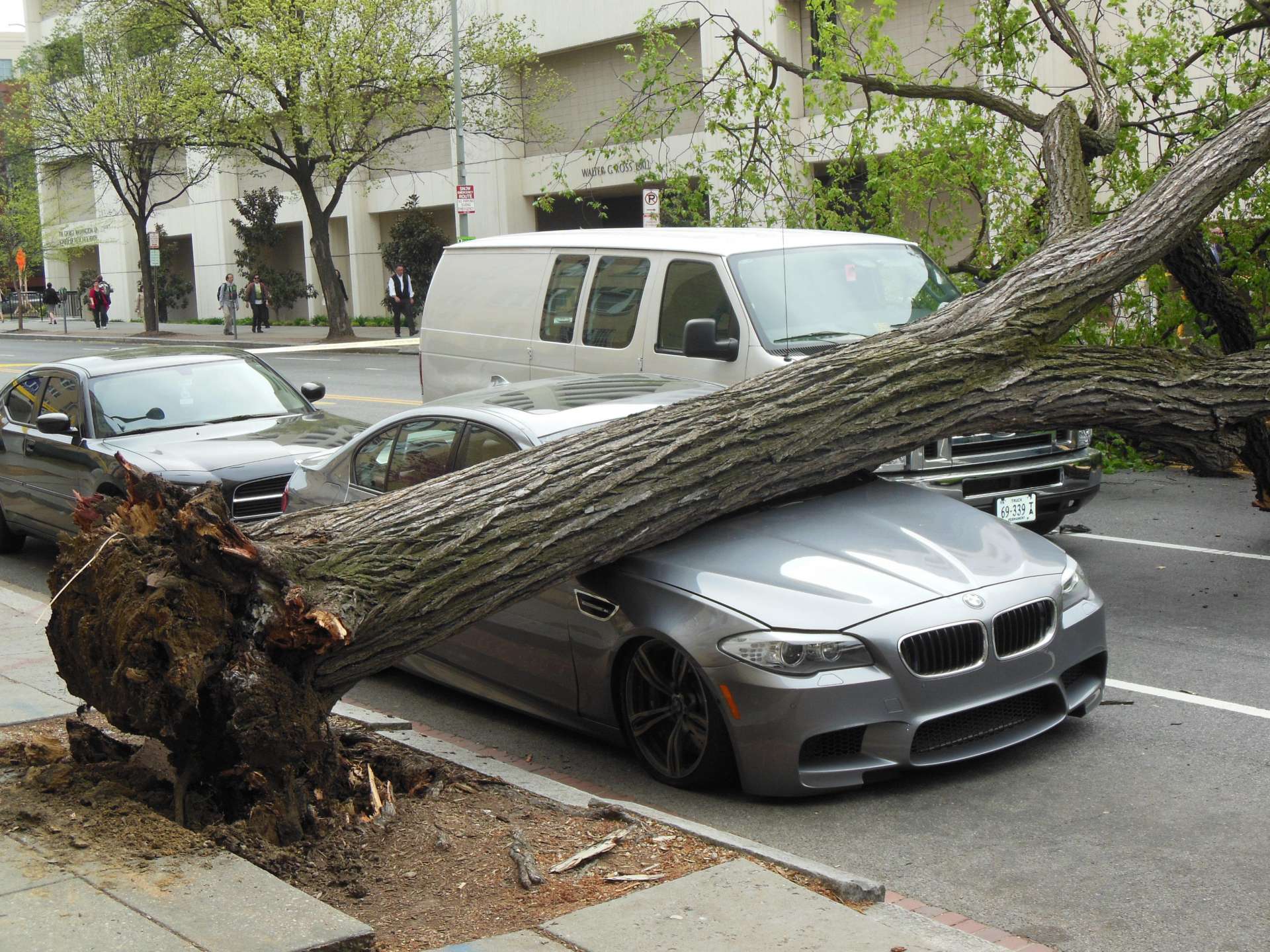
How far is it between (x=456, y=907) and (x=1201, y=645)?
4674mm

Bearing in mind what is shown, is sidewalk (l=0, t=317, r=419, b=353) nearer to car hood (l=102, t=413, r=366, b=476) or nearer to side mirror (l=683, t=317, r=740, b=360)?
car hood (l=102, t=413, r=366, b=476)

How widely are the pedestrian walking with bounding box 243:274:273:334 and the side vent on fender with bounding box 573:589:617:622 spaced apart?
4113 cm

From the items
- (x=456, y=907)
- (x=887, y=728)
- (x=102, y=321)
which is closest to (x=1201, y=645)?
(x=887, y=728)

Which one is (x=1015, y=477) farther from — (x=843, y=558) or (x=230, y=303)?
(x=230, y=303)

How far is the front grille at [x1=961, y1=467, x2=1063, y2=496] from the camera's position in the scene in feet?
29.1

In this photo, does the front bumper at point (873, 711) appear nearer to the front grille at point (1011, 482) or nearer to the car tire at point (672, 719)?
the car tire at point (672, 719)


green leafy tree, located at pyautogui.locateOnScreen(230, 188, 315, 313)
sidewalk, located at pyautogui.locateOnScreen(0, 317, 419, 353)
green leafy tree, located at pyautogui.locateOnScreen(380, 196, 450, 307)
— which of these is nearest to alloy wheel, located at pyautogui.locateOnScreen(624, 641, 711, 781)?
sidewalk, located at pyautogui.locateOnScreen(0, 317, 419, 353)

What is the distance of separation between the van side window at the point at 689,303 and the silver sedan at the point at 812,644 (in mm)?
2751

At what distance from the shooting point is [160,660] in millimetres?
4793

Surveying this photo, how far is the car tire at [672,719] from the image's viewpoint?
547cm

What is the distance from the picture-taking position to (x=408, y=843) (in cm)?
493

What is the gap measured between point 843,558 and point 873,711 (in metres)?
0.72

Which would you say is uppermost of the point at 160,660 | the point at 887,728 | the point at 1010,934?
the point at 160,660

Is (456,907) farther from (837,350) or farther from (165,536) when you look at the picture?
(837,350)
